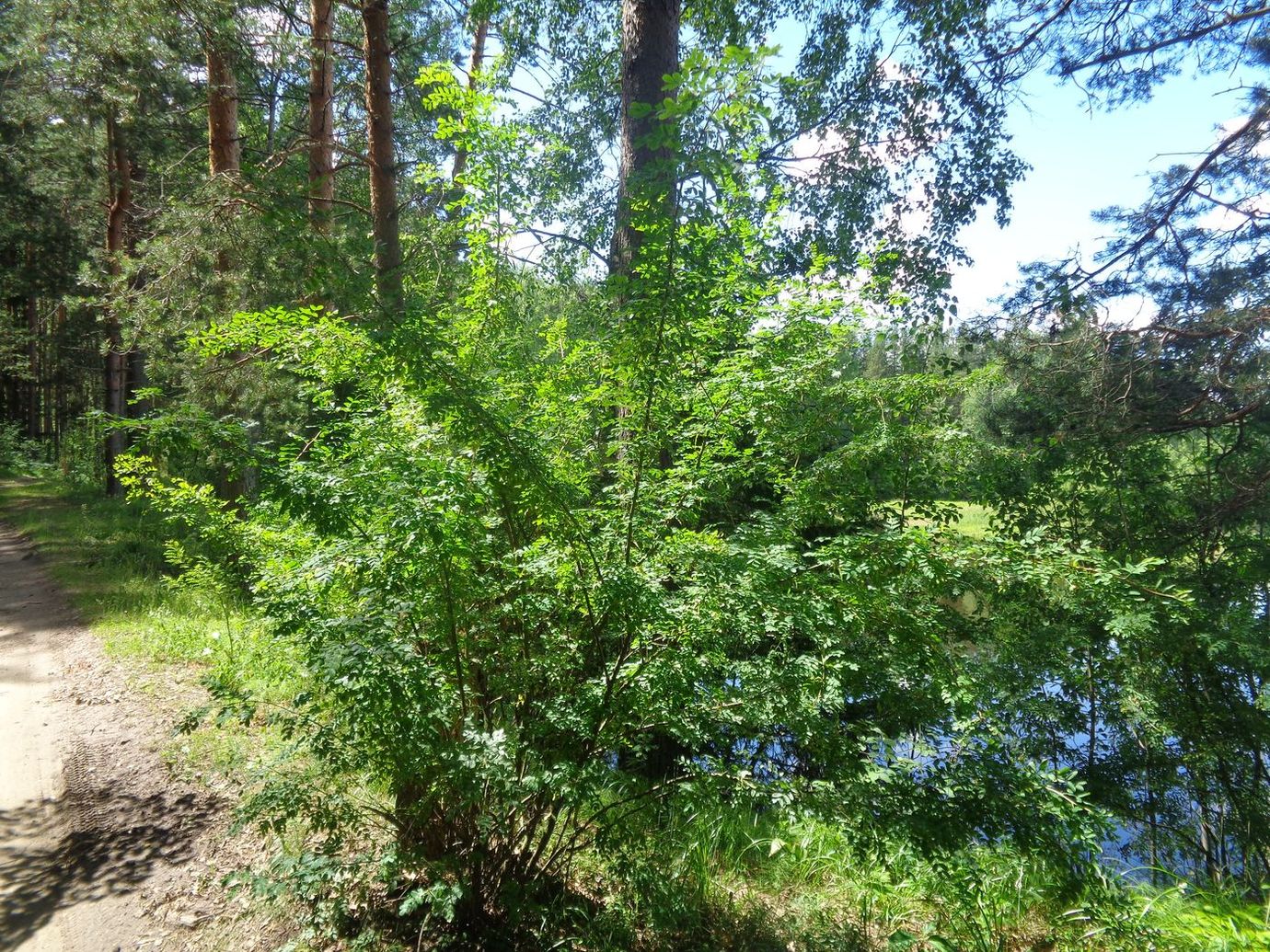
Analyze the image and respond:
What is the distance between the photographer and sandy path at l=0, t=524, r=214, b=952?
3.40 m

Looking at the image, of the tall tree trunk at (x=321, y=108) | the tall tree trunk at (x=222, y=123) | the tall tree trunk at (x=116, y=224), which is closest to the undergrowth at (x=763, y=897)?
the tall tree trunk at (x=321, y=108)

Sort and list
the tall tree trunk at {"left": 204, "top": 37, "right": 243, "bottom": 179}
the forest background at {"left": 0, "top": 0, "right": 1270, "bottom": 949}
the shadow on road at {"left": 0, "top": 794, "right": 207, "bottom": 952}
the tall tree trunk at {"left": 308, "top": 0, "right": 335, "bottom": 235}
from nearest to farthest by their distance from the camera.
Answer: the forest background at {"left": 0, "top": 0, "right": 1270, "bottom": 949}, the shadow on road at {"left": 0, "top": 794, "right": 207, "bottom": 952}, the tall tree trunk at {"left": 308, "top": 0, "right": 335, "bottom": 235}, the tall tree trunk at {"left": 204, "top": 37, "right": 243, "bottom": 179}

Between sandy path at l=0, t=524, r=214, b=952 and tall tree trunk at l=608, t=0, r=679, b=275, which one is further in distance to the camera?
tall tree trunk at l=608, t=0, r=679, b=275

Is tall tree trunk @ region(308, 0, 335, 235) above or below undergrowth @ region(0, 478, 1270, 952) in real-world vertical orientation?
above

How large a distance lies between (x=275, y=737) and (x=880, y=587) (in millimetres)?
4196

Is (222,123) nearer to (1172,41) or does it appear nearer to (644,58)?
(644,58)

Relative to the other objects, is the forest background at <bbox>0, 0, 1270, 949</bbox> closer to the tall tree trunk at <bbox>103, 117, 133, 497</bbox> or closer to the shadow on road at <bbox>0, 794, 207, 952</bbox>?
the shadow on road at <bbox>0, 794, 207, 952</bbox>

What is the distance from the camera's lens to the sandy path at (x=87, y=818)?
11.1 ft

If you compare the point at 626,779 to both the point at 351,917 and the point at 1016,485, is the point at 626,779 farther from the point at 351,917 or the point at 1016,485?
the point at 1016,485

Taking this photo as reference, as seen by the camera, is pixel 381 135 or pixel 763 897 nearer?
pixel 763 897

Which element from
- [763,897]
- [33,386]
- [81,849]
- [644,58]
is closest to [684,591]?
[763,897]

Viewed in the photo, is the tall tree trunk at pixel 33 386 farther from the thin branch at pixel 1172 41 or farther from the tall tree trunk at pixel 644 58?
the thin branch at pixel 1172 41

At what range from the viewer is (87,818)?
4.23m

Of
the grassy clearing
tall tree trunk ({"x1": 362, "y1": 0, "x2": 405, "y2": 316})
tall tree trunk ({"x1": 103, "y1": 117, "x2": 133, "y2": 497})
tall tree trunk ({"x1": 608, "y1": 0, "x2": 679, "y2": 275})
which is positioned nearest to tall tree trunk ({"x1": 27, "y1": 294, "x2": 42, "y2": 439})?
tall tree trunk ({"x1": 103, "y1": 117, "x2": 133, "y2": 497})
